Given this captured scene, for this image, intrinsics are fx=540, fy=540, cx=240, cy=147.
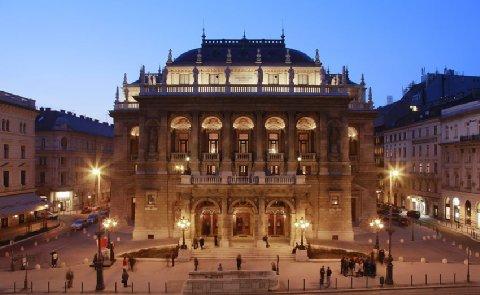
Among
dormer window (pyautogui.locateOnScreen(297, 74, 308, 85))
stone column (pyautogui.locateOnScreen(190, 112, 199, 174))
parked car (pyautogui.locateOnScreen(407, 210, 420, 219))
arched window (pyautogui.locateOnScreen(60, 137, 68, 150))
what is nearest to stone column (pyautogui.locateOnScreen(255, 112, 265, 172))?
stone column (pyautogui.locateOnScreen(190, 112, 199, 174))

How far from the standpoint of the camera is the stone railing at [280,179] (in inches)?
2142

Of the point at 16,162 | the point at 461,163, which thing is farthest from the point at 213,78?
the point at 461,163

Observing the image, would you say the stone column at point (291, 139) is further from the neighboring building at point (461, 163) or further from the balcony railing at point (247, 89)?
the neighboring building at point (461, 163)

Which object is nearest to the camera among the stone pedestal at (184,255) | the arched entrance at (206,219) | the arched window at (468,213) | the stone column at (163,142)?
the stone pedestal at (184,255)

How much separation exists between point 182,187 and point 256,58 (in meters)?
19.1

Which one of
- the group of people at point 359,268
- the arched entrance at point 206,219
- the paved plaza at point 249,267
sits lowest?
the paved plaza at point 249,267

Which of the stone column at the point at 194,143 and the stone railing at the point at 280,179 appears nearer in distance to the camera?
the stone railing at the point at 280,179

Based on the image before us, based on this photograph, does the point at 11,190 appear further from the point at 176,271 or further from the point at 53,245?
the point at 176,271

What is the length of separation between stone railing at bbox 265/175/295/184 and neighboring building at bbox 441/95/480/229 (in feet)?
87.1

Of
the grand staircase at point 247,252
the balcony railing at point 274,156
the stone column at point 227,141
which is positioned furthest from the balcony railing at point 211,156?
the grand staircase at point 247,252

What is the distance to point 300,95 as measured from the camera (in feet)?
190

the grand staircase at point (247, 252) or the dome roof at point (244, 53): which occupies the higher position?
the dome roof at point (244, 53)

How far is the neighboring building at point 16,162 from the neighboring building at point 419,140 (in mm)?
55578

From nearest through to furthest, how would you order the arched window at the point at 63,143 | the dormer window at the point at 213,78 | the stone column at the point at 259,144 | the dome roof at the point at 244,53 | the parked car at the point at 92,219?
the stone column at the point at 259,144 → the dormer window at the point at 213,78 → the dome roof at the point at 244,53 → the parked car at the point at 92,219 → the arched window at the point at 63,143
